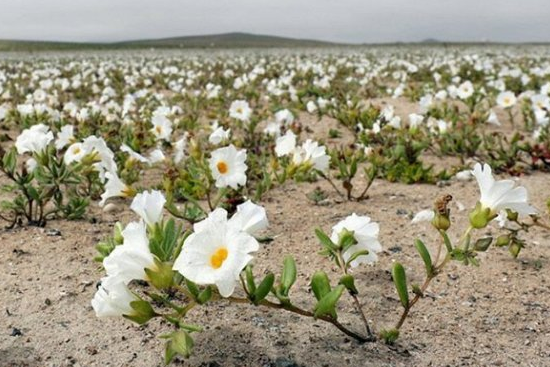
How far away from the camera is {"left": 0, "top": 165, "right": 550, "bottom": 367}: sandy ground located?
256cm

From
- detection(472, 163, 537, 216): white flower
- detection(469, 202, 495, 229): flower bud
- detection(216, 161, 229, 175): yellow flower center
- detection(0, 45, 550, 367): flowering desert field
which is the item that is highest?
detection(472, 163, 537, 216): white flower

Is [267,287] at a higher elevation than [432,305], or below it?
higher

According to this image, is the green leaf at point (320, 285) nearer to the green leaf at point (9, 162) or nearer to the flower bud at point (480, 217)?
the flower bud at point (480, 217)

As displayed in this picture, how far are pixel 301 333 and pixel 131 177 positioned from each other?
2.73 m

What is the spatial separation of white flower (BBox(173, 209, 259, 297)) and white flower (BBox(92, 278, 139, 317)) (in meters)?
0.24

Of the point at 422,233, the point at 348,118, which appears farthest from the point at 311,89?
the point at 422,233

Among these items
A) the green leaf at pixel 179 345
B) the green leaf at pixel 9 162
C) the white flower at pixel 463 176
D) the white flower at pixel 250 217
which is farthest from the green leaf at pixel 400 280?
the white flower at pixel 463 176

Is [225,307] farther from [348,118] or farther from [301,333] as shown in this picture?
[348,118]

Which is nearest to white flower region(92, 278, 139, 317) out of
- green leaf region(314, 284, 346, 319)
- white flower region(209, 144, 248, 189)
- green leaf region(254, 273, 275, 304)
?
green leaf region(254, 273, 275, 304)

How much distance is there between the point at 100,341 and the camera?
266cm

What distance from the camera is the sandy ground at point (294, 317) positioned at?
101 inches

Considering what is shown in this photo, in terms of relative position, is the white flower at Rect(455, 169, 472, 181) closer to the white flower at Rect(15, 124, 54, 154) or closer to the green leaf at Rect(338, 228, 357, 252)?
the green leaf at Rect(338, 228, 357, 252)

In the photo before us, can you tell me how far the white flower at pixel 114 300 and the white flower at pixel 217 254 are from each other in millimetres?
241

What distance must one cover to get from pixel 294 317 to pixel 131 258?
1067 mm
